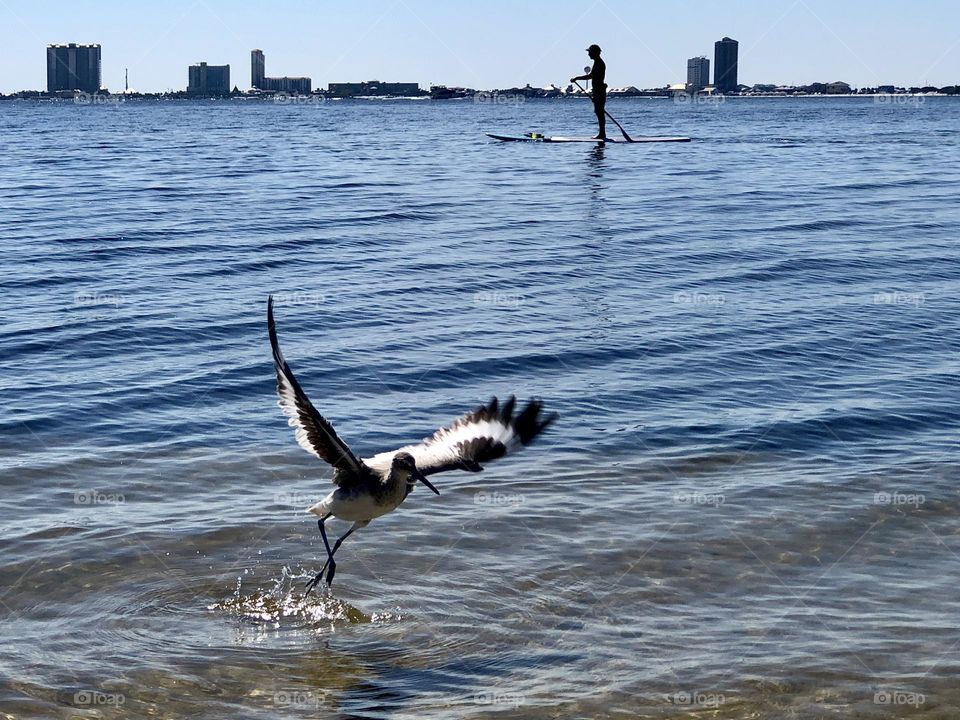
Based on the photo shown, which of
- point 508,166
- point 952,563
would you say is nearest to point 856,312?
point 952,563

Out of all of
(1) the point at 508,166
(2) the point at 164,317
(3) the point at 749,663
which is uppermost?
(1) the point at 508,166

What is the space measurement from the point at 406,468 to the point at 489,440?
2.10 feet

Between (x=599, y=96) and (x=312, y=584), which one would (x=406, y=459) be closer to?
(x=312, y=584)

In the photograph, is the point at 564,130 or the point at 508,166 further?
the point at 564,130

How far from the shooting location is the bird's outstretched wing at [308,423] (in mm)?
7297

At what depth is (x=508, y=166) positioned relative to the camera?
1597 inches

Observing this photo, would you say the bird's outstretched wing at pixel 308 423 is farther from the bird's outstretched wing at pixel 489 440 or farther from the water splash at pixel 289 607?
the water splash at pixel 289 607

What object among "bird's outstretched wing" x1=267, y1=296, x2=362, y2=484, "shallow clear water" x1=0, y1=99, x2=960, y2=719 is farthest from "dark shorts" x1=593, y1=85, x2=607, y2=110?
"bird's outstretched wing" x1=267, y1=296, x2=362, y2=484

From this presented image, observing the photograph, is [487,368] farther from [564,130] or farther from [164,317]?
[564,130]

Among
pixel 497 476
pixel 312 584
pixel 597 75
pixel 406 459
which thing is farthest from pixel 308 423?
pixel 597 75

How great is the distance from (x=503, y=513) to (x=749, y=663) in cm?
301

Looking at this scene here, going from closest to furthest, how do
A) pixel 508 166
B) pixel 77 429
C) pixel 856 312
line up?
1. pixel 77 429
2. pixel 856 312
3. pixel 508 166

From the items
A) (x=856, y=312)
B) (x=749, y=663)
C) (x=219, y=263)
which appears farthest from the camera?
(x=219, y=263)

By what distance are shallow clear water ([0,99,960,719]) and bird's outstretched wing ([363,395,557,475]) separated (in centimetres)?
110
